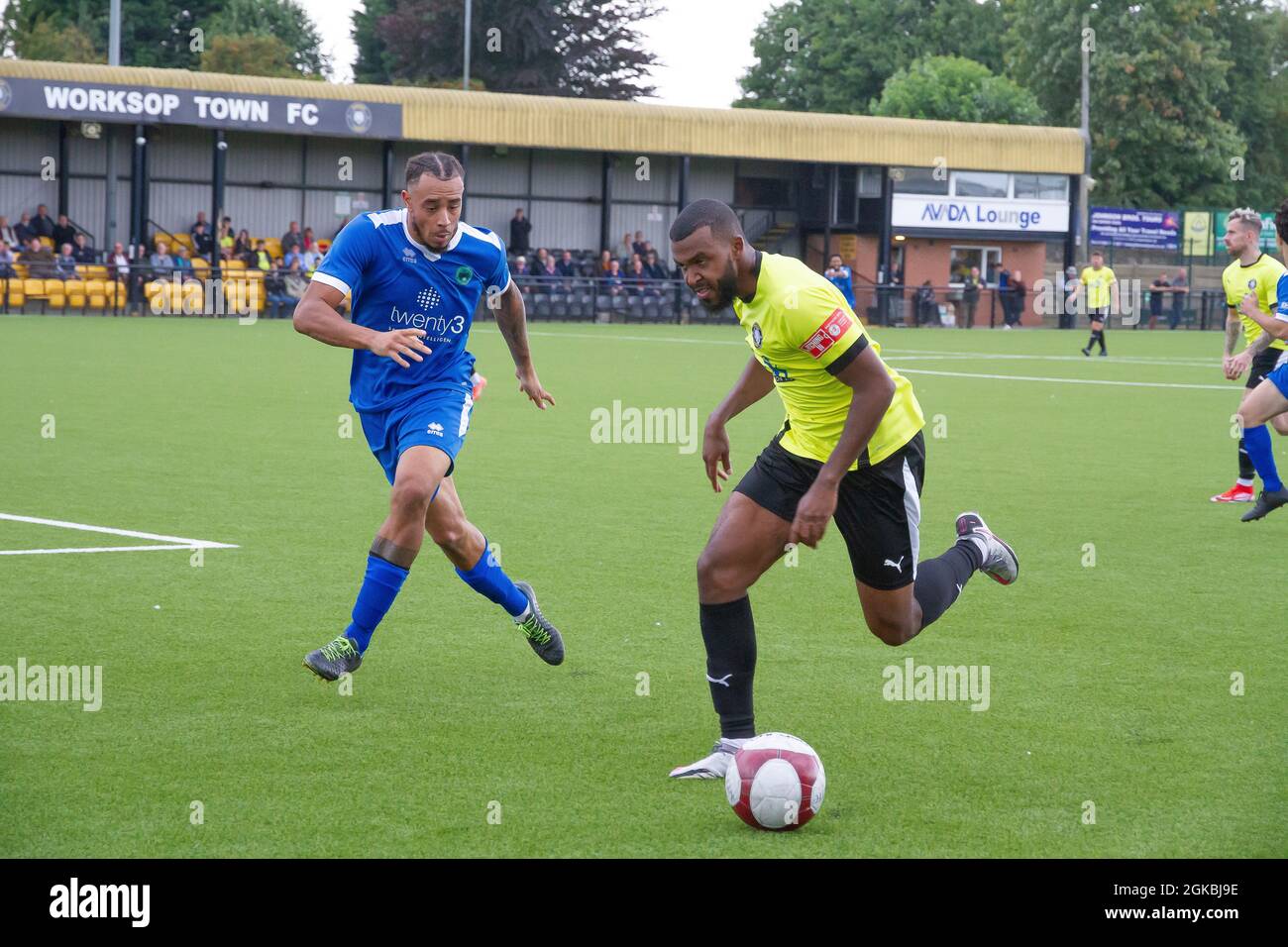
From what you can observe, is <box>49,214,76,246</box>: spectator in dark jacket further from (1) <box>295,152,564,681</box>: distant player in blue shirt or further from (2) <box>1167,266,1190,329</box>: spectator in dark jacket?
(1) <box>295,152,564,681</box>: distant player in blue shirt

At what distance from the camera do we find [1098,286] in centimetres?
3412

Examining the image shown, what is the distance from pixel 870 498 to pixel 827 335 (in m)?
0.71

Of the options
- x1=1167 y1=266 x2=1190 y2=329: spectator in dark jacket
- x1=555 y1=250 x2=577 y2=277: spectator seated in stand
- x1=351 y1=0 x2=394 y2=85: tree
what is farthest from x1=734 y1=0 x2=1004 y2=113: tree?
x1=555 y1=250 x2=577 y2=277: spectator seated in stand

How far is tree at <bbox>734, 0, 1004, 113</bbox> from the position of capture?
8475 cm

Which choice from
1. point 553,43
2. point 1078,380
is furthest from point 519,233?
point 1078,380

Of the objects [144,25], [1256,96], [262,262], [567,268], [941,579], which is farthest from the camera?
[1256,96]

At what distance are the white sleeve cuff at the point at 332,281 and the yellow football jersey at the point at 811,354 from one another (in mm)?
1802

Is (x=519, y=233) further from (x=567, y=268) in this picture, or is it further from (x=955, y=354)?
(x=955, y=354)

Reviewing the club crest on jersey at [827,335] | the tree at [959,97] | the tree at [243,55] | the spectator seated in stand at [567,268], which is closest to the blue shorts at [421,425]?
the club crest on jersey at [827,335]

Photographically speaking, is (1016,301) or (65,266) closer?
(65,266)

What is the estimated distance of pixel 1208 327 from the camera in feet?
173
